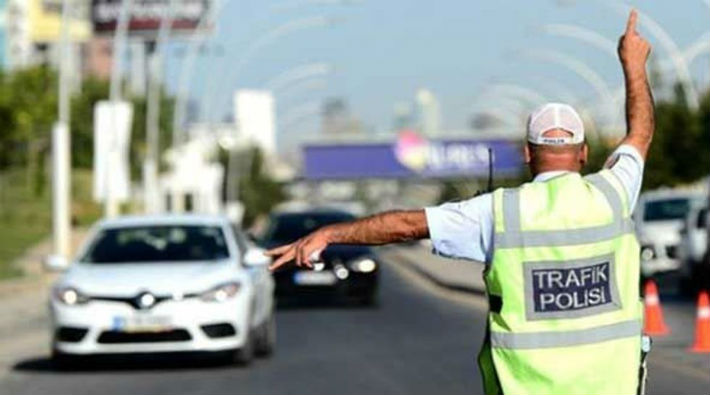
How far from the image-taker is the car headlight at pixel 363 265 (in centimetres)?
3144

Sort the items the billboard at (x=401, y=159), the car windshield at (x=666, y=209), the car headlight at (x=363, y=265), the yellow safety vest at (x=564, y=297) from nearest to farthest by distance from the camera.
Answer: the yellow safety vest at (x=564, y=297) < the car headlight at (x=363, y=265) < the car windshield at (x=666, y=209) < the billboard at (x=401, y=159)

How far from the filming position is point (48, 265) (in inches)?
791

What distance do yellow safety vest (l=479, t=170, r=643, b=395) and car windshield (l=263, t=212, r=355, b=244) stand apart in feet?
90.8

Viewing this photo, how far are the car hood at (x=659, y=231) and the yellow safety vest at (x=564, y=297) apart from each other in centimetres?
3188

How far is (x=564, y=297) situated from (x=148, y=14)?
8894 cm

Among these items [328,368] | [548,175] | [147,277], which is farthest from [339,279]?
[548,175]

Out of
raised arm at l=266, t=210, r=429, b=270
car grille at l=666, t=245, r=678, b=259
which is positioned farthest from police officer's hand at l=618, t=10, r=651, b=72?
car grille at l=666, t=245, r=678, b=259

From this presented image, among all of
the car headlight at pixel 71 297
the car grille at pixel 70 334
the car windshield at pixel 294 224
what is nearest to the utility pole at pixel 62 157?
the car windshield at pixel 294 224

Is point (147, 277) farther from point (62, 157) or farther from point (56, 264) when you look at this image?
point (62, 157)

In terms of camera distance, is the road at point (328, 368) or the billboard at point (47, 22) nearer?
the road at point (328, 368)

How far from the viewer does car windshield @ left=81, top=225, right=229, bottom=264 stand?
20.4 m

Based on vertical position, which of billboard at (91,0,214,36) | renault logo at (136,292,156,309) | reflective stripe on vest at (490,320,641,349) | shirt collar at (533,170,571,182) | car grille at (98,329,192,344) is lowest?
car grille at (98,329,192,344)

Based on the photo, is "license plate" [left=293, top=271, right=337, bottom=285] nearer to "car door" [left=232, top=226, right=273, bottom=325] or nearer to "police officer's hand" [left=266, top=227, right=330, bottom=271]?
"car door" [left=232, top=226, right=273, bottom=325]

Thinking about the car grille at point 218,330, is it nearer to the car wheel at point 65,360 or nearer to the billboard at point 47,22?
the car wheel at point 65,360
